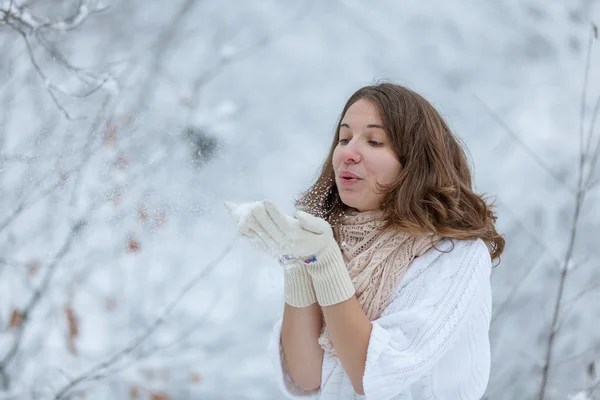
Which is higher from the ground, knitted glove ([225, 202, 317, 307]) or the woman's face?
the woman's face

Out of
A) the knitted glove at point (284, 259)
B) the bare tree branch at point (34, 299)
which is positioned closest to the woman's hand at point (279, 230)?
the knitted glove at point (284, 259)

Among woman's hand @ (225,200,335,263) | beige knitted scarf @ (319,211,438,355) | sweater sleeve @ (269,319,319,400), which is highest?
woman's hand @ (225,200,335,263)

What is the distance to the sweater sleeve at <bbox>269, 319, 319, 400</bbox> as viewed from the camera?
1185mm

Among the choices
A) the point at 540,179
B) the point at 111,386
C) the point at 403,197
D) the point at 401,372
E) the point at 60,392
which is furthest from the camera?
the point at 540,179

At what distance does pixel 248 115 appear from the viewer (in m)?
2.54

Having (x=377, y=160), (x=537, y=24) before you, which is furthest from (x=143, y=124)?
(x=537, y=24)

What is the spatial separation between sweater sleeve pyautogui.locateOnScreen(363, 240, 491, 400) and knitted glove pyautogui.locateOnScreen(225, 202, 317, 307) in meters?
0.14

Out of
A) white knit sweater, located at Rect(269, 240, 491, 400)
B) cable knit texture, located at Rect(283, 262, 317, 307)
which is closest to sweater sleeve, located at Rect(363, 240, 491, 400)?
white knit sweater, located at Rect(269, 240, 491, 400)

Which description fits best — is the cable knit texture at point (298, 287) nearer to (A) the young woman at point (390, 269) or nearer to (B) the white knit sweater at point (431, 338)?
(A) the young woman at point (390, 269)

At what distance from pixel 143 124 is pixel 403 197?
141 centimetres

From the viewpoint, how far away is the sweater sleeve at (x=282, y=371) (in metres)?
1.18

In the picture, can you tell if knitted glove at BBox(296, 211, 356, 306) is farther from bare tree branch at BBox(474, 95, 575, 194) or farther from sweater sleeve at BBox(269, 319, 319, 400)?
bare tree branch at BBox(474, 95, 575, 194)

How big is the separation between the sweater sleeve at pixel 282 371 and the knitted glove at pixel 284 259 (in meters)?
0.11

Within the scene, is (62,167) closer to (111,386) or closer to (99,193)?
(99,193)
